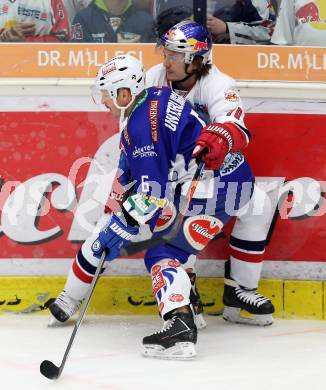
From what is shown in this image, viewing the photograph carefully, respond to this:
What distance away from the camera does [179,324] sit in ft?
12.5

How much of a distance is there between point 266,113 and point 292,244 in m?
0.60

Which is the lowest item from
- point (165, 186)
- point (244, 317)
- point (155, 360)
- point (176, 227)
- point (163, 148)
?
point (244, 317)

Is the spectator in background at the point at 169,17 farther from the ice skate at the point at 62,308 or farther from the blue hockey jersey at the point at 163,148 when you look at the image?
the ice skate at the point at 62,308

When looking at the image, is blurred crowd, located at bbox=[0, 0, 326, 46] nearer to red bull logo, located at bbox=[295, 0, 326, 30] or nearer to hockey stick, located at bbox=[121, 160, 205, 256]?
red bull logo, located at bbox=[295, 0, 326, 30]

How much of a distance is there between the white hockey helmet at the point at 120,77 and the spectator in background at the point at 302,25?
0.84 m

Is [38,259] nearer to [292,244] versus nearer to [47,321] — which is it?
[47,321]

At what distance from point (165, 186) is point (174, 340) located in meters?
0.59

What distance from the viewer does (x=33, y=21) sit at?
178 inches

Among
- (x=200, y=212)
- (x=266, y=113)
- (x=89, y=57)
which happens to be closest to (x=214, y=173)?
(x=200, y=212)

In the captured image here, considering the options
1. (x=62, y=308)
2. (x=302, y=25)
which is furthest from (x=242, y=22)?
(x=62, y=308)

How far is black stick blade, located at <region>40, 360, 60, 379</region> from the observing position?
11.3 ft

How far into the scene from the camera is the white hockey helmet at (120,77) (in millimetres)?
3916

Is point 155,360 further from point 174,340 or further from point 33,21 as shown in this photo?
point 33,21

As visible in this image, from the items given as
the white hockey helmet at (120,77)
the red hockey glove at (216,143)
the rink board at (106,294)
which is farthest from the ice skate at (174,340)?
the white hockey helmet at (120,77)
